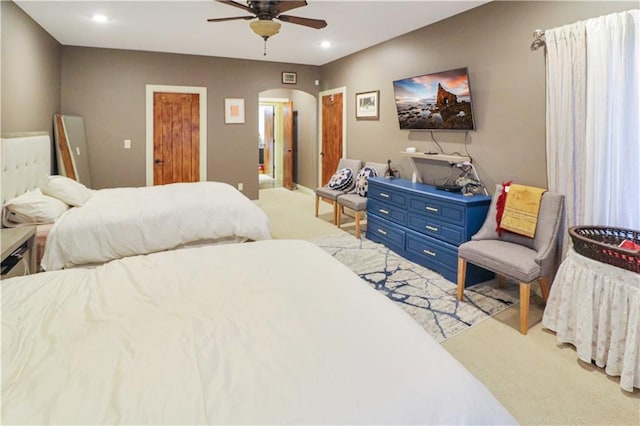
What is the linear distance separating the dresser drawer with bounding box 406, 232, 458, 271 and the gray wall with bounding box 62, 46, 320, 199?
12.9 ft

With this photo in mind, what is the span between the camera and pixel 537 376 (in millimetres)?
2314

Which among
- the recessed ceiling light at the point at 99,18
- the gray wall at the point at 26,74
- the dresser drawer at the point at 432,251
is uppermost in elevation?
the recessed ceiling light at the point at 99,18

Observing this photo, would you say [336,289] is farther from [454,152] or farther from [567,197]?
[454,152]

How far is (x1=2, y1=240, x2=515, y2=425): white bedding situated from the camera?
97cm

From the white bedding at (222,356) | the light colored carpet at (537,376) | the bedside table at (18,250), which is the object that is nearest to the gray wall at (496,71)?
the light colored carpet at (537,376)

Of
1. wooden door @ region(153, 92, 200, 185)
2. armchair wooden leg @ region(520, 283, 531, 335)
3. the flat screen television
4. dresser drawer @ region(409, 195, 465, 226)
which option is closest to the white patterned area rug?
armchair wooden leg @ region(520, 283, 531, 335)

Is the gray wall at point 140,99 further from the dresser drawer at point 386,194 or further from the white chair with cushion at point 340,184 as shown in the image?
the dresser drawer at point 386,194

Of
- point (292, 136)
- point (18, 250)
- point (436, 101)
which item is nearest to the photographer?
point (18, 250)

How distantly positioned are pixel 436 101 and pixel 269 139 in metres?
7.44

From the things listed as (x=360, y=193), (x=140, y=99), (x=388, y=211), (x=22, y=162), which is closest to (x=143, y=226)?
(x=22, y=162)

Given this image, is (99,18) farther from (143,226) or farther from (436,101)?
(436,101)

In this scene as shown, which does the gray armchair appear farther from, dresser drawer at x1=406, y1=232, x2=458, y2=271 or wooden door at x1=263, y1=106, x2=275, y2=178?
wooden door at x1=263, y1=106, x2=275, y2=178

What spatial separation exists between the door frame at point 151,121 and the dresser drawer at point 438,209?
4.09m

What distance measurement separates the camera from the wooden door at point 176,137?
6.50m
